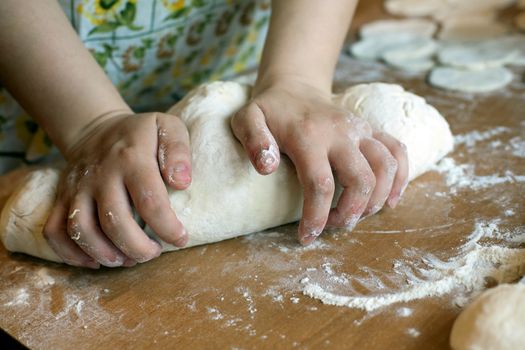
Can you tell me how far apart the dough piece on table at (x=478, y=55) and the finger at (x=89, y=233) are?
1.09 metres

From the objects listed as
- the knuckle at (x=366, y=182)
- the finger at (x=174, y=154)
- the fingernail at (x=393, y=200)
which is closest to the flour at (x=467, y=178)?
the fingernail at (x=393, y=200)

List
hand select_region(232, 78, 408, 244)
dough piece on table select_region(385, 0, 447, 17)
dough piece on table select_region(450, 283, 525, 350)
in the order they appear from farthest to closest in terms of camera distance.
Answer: dough piece on table select_region(385, 0, 447, 17)
hand select_region(232, 78, 408, 244)
dough piece on table select_region(450, 283, 525, 350)

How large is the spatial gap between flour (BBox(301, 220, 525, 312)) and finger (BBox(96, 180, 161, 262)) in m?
0.24

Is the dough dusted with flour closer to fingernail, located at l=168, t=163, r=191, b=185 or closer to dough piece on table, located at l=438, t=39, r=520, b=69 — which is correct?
fingernail, located at l=168, t=163, r=191, b=185

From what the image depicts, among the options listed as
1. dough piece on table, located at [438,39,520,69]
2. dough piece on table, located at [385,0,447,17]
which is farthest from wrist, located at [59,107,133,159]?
dough piece on table, located at [385,0,447,17]

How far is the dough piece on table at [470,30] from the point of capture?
1814 millimetres

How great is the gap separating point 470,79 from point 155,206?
0.98 metres

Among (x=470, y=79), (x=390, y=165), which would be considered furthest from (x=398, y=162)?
(x=470, y=79)

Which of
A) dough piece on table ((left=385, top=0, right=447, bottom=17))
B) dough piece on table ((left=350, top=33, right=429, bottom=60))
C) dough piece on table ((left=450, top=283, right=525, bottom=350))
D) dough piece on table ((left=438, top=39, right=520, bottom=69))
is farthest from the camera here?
dough piece on table ((left=385, top=0, right=447, bottom=17))

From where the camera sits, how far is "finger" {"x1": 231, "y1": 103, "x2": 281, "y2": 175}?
0.92 meters

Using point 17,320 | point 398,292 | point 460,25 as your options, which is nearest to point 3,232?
point 17,320

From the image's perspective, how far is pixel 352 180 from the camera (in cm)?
94

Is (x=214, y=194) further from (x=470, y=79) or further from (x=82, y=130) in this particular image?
(x=470, y=79)

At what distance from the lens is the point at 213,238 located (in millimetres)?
1014
